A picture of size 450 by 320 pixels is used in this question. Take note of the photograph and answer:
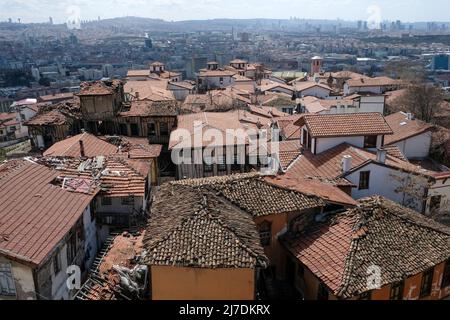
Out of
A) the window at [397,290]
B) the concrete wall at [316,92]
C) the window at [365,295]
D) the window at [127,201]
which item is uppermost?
the window at [127,201]

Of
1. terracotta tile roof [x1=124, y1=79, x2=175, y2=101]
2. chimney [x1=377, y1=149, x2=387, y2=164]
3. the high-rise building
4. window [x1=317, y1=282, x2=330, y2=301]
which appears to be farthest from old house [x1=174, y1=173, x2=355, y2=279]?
the high-rise building

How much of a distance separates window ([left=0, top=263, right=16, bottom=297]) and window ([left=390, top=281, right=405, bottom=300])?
40.6ft

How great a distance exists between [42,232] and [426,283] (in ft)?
45.5

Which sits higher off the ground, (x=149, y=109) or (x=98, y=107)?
(x=98, y=107)

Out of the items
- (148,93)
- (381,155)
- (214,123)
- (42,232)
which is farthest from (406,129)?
(148,93)

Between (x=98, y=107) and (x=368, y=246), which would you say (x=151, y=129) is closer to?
(x=98, y=107)

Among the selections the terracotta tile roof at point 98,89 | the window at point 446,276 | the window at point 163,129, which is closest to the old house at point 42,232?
the window at point 446,276

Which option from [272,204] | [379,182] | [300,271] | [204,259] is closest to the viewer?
[204,259]

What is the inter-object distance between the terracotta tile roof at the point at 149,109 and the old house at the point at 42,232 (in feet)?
51.0

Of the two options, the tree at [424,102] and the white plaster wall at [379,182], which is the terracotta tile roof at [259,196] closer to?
the white plaster wall at [379,182]

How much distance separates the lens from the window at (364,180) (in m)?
21.7

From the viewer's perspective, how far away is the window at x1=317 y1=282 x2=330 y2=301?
46.6ft

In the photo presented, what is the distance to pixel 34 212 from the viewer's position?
14891mm

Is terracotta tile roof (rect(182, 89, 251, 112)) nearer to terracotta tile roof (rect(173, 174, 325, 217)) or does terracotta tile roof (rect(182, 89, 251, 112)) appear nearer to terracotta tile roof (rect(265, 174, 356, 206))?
terracotta tile roof (rect(265, 174, 356, 206))
